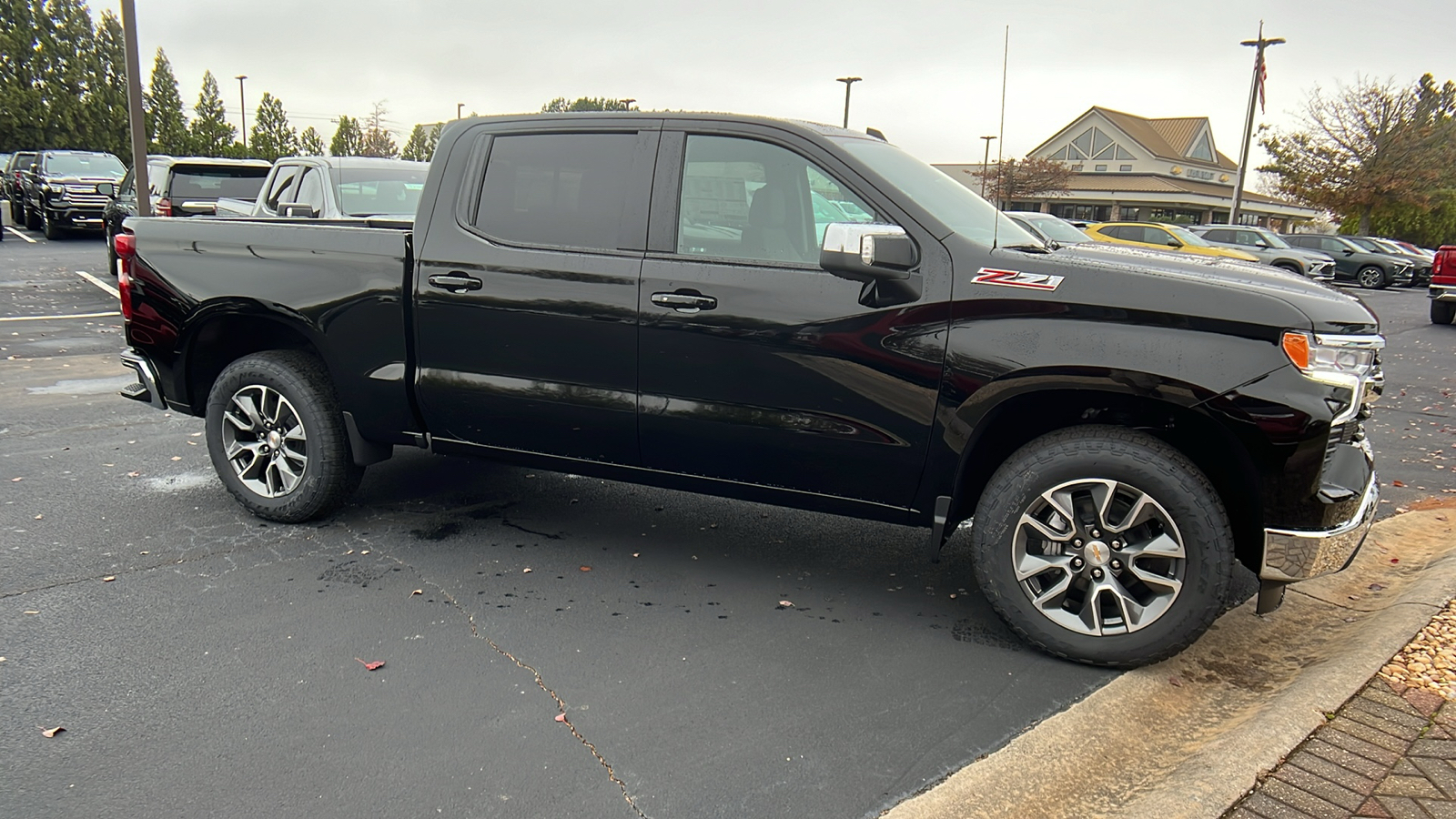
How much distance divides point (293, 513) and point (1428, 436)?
8.07 meters

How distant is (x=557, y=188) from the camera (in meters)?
4.21

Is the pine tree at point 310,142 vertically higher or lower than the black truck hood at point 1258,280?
higher

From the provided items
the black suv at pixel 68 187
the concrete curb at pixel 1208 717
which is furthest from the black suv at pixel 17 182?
the concrete curb at pixel 1208 717

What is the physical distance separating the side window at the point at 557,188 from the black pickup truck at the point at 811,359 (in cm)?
1

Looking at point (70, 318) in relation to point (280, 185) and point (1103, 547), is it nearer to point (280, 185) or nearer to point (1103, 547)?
point (280, 185)

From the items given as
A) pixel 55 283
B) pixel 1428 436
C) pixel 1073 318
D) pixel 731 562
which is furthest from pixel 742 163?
pixel 55 283

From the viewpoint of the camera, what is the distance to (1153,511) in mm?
3348

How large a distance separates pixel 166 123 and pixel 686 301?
49.0 m

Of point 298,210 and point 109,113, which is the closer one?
point 298,210

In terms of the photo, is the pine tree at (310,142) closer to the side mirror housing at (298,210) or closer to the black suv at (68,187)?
the black suv at (68,187)

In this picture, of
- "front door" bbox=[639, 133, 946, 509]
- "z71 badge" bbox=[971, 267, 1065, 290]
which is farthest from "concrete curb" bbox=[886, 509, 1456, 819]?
"z71 badge" bbox=[971, 267, 1065, 290]

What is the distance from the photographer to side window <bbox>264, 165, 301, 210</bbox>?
410 inches

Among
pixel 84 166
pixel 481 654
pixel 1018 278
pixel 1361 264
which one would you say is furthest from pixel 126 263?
pixel 1361 264

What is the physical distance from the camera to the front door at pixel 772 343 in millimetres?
3631
